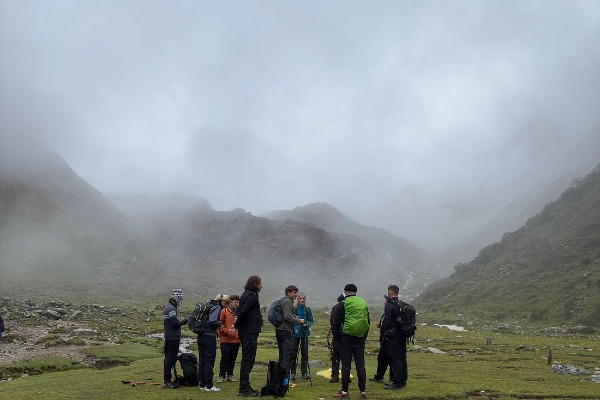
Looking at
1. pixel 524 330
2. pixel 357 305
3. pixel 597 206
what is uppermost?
pixel 597 206

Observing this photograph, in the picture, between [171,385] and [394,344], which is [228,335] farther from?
[394,344]

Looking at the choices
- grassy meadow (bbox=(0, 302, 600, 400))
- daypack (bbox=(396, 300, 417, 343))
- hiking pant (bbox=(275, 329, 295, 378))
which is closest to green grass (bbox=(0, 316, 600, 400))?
grassy meadow (bbox=(0, 302, 600, 400))

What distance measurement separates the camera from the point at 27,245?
17988cm

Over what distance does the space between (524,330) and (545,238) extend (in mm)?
80149

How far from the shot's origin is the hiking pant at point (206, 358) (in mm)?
19814

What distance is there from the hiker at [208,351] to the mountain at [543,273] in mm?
91337

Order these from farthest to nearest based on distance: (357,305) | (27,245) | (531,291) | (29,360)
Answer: (27,245) → (531,291) → (29,360) → (357,305)

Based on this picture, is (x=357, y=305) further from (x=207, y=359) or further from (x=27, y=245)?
(x=27, y=245)

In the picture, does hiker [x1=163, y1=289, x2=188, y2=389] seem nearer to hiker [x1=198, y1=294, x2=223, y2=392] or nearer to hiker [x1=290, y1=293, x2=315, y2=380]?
hiker [x1=198, y1=294, x2=223, y2=392]

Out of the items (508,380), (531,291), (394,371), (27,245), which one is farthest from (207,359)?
(27,245)

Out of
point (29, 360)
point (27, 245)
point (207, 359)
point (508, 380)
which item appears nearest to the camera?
point (207, 359)

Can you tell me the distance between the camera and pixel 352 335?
714 inches

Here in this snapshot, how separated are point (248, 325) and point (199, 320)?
3.10 m

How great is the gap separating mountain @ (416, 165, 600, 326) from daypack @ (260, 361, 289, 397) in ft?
297
